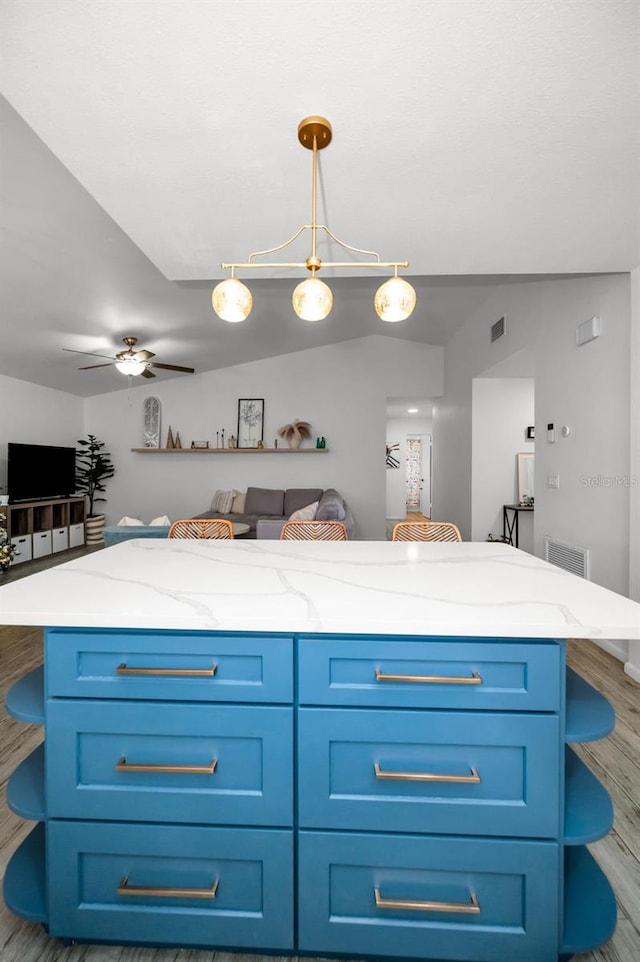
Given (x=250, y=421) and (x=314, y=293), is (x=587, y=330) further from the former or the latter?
(x=250, y=421)

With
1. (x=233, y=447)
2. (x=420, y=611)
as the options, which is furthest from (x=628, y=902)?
(x=233, y=447)

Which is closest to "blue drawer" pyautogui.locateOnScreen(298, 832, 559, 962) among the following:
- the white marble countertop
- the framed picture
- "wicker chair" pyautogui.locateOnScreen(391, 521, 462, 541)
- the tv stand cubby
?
the white marble countertop

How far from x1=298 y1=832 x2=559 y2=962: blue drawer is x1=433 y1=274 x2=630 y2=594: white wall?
2227mm

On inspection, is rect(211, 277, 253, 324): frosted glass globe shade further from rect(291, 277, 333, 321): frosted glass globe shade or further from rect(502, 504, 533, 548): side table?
rect(502, 504, 533, 548): side table

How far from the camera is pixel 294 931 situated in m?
1.02

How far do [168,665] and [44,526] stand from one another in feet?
19.6

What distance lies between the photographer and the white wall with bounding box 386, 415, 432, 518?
10.5 metres

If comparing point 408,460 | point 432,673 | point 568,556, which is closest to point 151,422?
point 568,556

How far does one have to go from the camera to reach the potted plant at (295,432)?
6.83 m

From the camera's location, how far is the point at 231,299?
1605 millimetres

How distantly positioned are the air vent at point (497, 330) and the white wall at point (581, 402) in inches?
3.2

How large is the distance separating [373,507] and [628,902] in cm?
575

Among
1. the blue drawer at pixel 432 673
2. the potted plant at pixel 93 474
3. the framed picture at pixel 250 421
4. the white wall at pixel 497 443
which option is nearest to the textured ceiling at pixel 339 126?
the blue drawer at pixel 432 673

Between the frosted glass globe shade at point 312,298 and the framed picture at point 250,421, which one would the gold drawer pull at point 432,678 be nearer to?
the frosted glass globe shade at point 312,298
